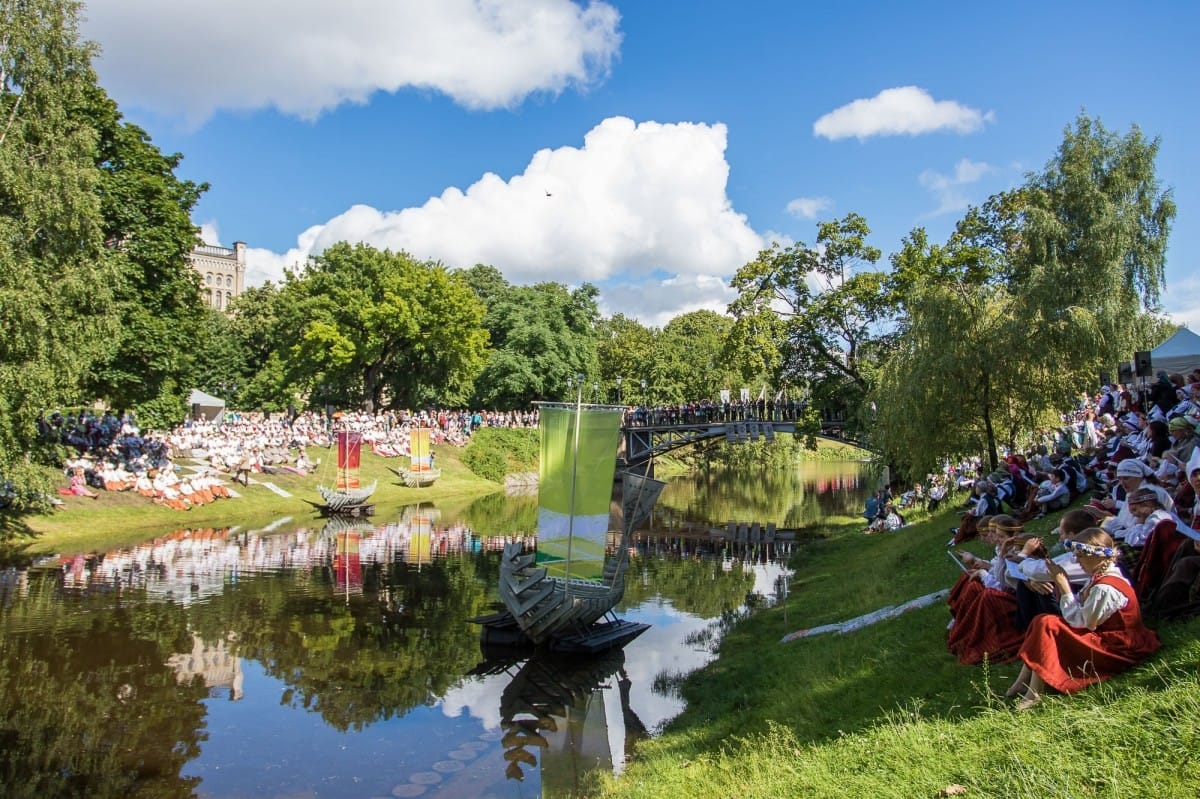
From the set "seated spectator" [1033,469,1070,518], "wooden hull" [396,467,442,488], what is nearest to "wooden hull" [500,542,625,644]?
"seated spectator" [1033,469,1070,518]

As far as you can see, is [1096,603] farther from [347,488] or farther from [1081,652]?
[347,488]

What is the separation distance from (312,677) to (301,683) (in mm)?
284

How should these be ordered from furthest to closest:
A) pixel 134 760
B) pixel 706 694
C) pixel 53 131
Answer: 1. pixel 53 131
2. pixel 706 694
3. pixel 134 760

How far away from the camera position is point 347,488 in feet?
140

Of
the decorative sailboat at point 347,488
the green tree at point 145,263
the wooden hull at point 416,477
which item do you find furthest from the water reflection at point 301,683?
the wooden hull at point 416,477

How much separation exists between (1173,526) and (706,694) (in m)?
8.06

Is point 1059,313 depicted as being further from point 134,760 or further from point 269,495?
point 269,495

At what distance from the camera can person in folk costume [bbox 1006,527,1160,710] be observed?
22.5ft

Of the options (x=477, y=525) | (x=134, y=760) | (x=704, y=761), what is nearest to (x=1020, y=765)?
A: (x=704, y=761)

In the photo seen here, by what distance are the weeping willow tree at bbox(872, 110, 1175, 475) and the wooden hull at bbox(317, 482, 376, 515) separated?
25.0 meters

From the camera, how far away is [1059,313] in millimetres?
22219

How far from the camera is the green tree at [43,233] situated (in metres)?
21.6

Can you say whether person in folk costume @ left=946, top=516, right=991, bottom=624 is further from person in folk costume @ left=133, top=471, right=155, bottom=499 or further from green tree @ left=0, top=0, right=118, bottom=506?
person in folk costume @ left=133, top=471, right=155, bottom=499

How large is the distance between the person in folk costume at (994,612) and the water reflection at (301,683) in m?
5.71
